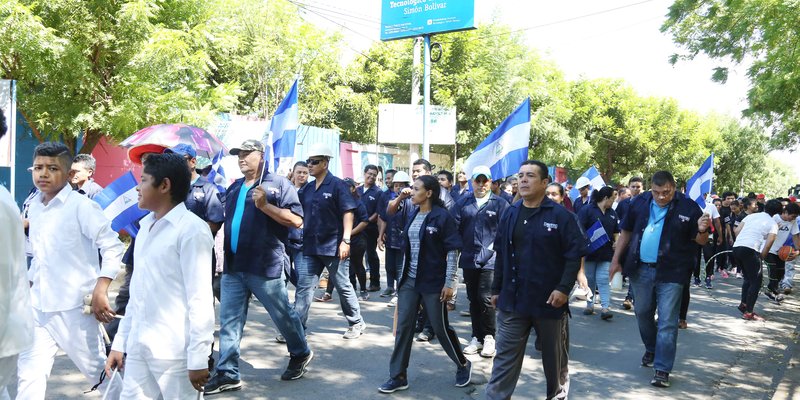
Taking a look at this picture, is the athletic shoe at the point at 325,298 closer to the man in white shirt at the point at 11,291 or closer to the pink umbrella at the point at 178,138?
the pink umbrella at the point at 178,138

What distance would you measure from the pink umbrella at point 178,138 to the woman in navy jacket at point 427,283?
340cm

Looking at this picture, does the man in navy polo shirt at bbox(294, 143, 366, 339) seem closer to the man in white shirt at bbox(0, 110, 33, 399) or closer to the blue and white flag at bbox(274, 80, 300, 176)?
the blue and white flag at bbox(274, 80, 300, 176)

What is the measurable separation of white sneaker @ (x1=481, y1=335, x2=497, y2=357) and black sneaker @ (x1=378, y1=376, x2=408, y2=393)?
4.55 feet

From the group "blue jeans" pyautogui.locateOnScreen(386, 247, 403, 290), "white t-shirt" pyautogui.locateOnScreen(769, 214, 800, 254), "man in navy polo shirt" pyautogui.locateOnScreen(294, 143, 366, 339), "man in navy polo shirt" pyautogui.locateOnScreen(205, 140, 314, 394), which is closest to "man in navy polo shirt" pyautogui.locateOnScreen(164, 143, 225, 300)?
"man in navy polo shirt" pyautogui.locateOnScreen(205, 140, 314, 394)

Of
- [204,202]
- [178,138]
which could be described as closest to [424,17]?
[178,138]

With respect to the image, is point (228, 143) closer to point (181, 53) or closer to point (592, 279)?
point (181, 53)

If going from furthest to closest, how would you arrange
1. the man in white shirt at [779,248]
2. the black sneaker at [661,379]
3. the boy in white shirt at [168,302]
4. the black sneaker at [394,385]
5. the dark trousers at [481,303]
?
the man in white shirt at [779,248], the dark trousers at [481,303], the black sneaker at [661,379], the black sneaker at [394,385], the boy in white shirt at [168,302]

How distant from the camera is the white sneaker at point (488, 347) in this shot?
6.46 meters

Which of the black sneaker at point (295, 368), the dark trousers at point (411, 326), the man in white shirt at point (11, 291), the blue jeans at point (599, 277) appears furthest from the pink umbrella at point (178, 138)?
the blue jeans at point (599, 277)

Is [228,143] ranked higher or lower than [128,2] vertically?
lower

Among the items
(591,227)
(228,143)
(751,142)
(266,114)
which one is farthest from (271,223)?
(751,142)

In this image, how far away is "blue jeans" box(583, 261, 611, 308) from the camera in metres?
8.71

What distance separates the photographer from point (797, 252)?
10289 millimetres

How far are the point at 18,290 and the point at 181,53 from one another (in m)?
10.3
